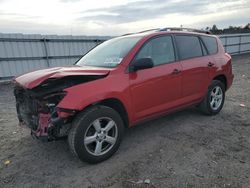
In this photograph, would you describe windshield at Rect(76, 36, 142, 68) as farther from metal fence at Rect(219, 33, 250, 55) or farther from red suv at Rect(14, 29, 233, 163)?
metal fence at Rect(219, 33, 250, 55)

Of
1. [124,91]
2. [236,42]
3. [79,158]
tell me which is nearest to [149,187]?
[79,158]

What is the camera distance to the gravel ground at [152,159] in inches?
127

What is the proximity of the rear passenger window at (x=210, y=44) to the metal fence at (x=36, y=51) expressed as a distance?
6710 mm

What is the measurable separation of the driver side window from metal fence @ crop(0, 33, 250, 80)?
Result: 263 inches

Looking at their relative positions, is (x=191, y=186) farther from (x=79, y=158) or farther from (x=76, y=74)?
(x=76, y=74)

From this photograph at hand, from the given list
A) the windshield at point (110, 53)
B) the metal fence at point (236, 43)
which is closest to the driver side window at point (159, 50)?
the windshield at point (110, 53)

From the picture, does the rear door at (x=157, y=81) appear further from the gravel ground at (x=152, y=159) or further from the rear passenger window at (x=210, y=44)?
the rear passenger window at (x=210, y=44)


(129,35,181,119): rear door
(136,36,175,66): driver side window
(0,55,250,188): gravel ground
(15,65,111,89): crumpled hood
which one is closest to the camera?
(0,55,250,188): gravel ground

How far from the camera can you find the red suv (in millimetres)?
3373

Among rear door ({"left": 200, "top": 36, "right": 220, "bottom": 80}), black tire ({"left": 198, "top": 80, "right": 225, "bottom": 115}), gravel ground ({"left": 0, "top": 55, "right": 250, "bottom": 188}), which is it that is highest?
rear door ({"left": 200, "top": 36, "right": 220, "bottom": 80})

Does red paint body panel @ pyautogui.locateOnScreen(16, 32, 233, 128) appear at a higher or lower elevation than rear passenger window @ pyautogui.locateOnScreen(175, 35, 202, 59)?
lower

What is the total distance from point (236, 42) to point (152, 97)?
2204 centimetres

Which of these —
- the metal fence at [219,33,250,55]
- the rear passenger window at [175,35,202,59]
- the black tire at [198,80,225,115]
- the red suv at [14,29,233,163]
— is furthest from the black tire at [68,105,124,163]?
the metal fence at [219,33,250,55]

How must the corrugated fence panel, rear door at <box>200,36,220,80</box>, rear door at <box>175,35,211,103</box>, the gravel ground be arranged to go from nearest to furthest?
the gravel ground → rear door at <box>175,35,211,103</box> → rear door at <box>200,36,220,80</box> → the corrugated fence panel
